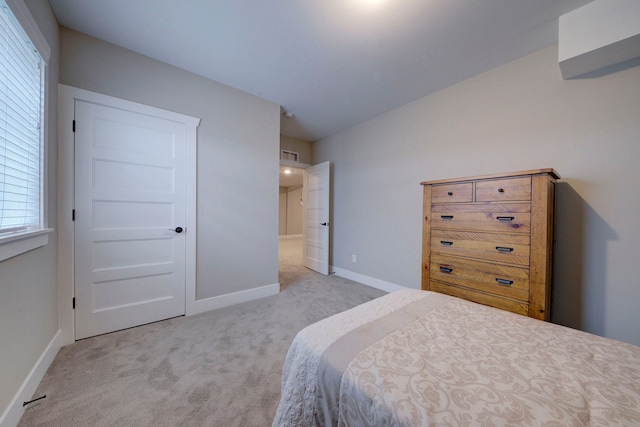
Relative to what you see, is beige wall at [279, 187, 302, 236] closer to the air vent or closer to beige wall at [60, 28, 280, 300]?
the air vent

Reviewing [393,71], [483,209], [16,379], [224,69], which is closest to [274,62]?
[224,69]

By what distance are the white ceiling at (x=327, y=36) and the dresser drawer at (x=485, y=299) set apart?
2.15m

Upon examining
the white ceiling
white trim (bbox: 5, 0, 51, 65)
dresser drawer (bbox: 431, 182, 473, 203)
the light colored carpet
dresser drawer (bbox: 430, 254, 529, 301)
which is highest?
the white ceiling

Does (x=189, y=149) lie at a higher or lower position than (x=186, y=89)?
lower

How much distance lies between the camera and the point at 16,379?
1200 millimetres

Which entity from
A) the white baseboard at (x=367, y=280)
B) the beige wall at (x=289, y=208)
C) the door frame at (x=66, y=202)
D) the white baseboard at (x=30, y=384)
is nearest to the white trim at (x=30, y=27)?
the door frame at (x=66, y=202)

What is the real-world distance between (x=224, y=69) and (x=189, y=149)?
36.4 inches

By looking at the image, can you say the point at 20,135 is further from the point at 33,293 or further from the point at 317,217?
the point at 317,217

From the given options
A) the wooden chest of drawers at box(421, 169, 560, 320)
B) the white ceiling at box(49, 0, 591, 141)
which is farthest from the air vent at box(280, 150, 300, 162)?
the wooden chest of drawers at box(421, 169, 560, 320)

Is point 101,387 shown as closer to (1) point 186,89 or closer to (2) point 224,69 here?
(1) point 186,89

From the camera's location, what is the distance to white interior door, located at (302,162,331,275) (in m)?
4.04

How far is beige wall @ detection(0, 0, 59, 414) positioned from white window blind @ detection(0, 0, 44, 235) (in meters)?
0.17

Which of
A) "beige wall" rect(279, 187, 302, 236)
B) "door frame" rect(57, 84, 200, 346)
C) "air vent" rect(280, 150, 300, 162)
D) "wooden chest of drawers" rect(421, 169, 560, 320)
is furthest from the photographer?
"beige wall" rect(279, 187, 302, 236)

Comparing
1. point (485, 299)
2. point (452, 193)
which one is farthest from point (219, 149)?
point (485, 299)
